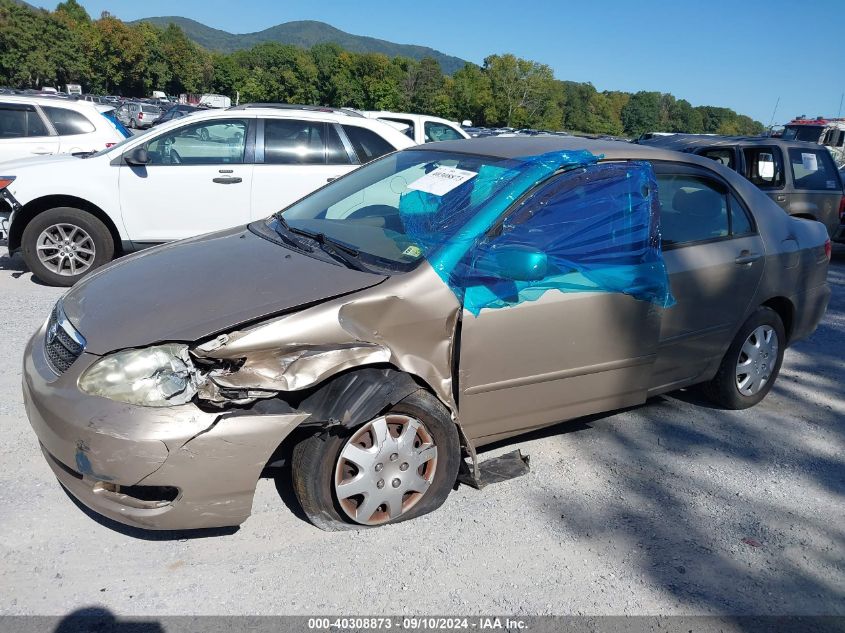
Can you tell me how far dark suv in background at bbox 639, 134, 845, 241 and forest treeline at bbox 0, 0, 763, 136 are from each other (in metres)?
79.9

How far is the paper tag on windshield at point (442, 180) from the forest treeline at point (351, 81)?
85.7 meters

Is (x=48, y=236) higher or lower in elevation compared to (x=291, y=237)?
lower

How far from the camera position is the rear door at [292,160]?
23.3 feet

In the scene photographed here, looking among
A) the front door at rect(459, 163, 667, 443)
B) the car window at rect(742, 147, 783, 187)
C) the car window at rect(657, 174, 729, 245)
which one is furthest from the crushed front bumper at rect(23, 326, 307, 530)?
the car window at rect(742, 147, 783, 187)

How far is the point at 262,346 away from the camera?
2760 mm

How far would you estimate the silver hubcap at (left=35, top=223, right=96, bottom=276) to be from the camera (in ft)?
21.7

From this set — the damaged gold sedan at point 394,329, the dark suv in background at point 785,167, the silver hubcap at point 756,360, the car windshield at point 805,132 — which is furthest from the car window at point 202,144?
the car windshield at point 805,132

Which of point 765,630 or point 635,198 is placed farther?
point 635,198

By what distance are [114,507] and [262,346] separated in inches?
31.9

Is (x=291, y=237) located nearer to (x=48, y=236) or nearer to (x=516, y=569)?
(x=516, y=569)

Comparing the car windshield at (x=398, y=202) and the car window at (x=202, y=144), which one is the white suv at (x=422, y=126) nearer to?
the car window at (x=202, y=144)

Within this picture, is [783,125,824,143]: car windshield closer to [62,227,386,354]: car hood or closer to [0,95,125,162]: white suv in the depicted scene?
[0,95,125,162]: white suv

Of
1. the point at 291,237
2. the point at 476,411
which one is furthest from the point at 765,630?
the point at 291,237

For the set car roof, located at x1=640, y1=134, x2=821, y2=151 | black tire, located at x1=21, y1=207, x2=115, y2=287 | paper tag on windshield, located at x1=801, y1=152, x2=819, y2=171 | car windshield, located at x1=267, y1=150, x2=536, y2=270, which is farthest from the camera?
paper tag on windshield, located at x1=801, y1=152, x2=819, y2=171
